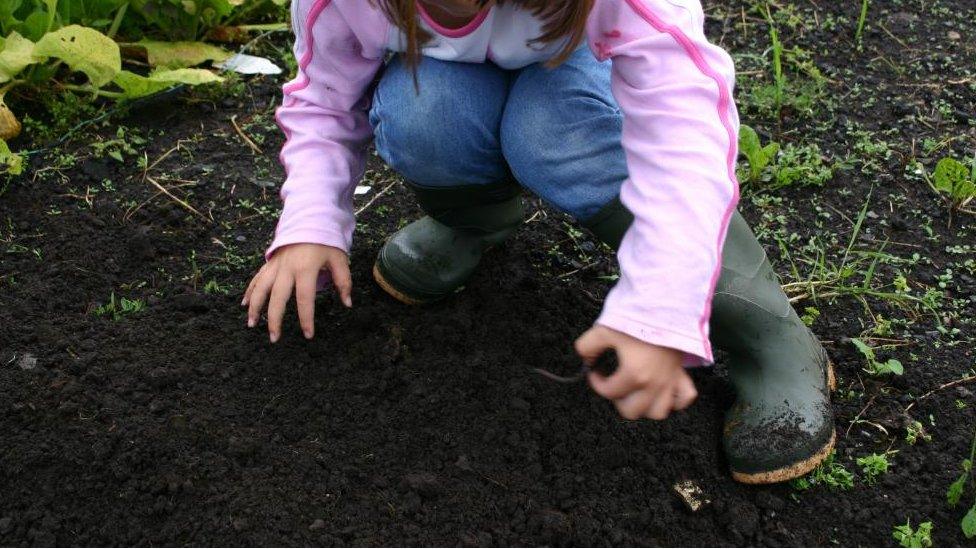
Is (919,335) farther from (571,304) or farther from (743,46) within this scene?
(743,46)

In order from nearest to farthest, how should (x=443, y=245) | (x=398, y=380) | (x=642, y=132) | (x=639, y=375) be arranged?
→ 1. (x=639, y=375)
2. (x=642, y=132)
3. (x=398, y=380)
4. (x=443, y=245)

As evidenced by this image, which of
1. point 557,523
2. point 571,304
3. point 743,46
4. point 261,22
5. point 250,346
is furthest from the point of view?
point 261,22

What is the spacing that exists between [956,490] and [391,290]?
107 centimetres

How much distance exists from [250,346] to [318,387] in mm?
175

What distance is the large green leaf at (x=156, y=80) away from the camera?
2506mm

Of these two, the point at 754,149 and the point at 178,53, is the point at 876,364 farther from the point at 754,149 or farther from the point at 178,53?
the point at 178,53

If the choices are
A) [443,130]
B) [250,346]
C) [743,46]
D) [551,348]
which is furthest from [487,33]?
[743,46]

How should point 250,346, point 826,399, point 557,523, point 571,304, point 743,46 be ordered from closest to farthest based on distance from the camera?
point 557,523 → point 826,399 → point 250,346 → point 571,304 → point 743,46

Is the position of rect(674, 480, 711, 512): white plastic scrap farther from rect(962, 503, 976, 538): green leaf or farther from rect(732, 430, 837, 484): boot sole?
rect(962, 503, 976, 538): green leaf

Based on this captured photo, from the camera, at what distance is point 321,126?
179cm

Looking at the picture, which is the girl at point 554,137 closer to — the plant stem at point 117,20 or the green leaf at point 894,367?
the green leaf at point 894,367

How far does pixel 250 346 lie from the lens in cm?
191

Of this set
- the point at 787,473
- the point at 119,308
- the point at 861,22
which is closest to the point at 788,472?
the point at 787,473

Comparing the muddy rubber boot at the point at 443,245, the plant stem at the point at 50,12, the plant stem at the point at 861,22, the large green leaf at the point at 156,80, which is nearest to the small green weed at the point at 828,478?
the muddy rubber boot at the point at 443,245
